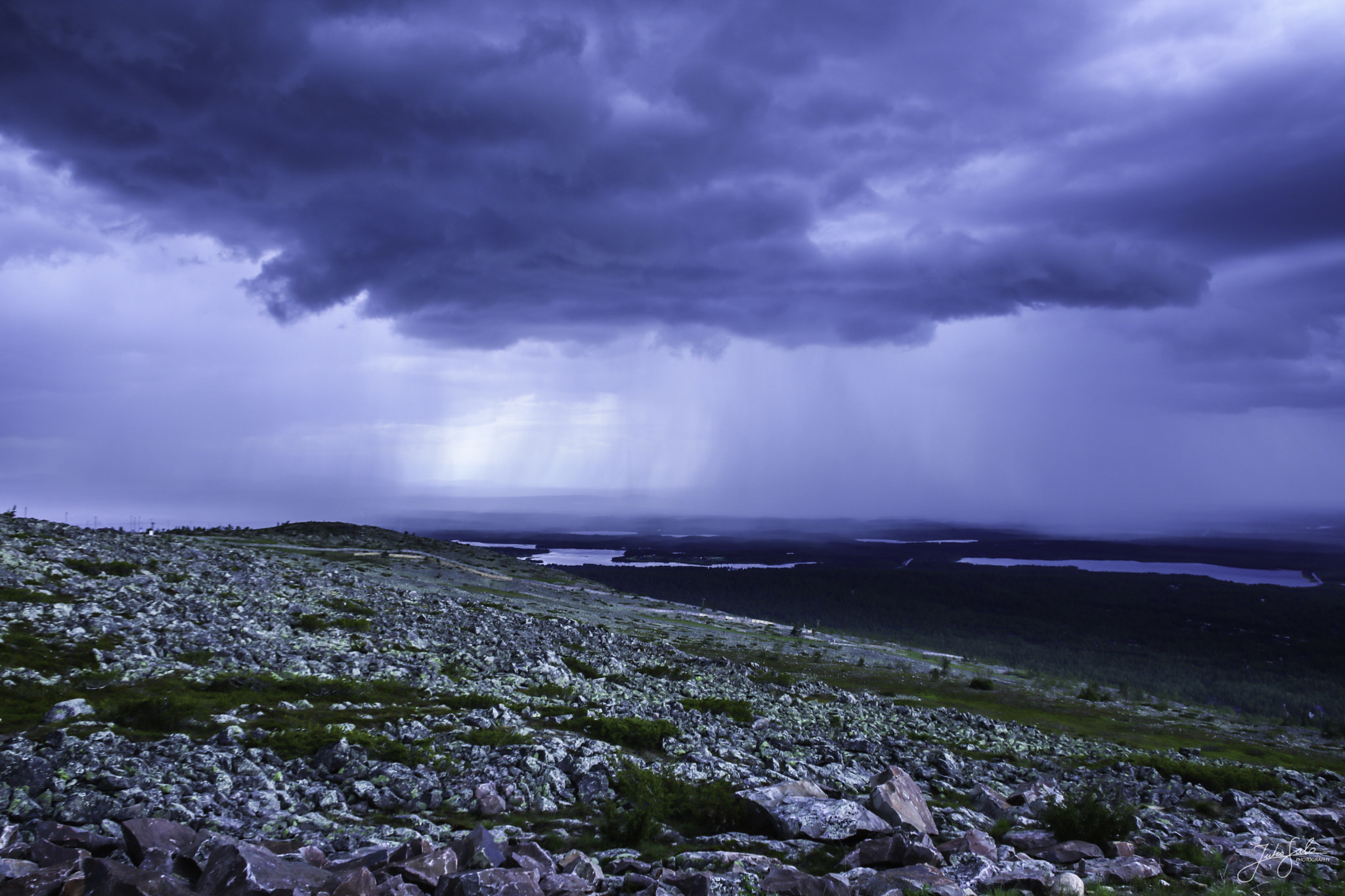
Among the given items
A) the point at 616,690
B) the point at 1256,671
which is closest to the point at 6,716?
the point at 616,690

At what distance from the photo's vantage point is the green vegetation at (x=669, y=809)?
13.6 metres

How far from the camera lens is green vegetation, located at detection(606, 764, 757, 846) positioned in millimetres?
13641

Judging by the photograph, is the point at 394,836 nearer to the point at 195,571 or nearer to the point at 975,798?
the point at 975,798

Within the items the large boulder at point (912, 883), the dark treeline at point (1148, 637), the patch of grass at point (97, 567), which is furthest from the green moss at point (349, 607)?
the dark treeline at point (1148, 637)

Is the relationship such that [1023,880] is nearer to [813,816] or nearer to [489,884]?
[813,816]

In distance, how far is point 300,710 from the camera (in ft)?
61.4

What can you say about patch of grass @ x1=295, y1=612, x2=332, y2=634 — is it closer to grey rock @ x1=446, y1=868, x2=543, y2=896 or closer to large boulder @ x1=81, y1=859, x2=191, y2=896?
large boulder @ x1=81, y1=859, x2=191, y2=896

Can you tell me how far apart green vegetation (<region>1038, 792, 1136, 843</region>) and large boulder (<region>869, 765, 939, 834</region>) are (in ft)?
8.20

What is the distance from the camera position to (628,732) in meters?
20.4

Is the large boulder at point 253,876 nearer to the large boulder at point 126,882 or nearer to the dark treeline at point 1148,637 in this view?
the large boulder at point 126,882

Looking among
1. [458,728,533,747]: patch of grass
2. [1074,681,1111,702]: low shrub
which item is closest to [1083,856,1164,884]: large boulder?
[458,728,533,747]: patch of grass

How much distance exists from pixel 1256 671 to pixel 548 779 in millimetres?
170886

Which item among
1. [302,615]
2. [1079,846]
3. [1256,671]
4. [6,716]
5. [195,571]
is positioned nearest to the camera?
[1079,846]

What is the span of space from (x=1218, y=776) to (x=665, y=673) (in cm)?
2218
